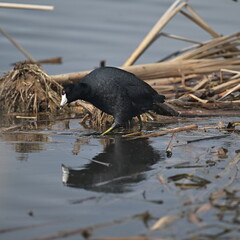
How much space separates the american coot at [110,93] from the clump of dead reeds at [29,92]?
3.11ft

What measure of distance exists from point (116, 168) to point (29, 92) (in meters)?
2.64

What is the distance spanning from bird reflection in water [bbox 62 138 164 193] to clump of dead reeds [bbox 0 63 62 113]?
158cm

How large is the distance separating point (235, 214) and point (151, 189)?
696mm

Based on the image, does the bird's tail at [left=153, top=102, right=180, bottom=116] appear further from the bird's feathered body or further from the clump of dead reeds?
the clump of dead reeds

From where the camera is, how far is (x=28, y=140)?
20.3ft

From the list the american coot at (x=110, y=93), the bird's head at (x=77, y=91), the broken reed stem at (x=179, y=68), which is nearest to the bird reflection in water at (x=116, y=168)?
the american coot at (x=110, y=93)

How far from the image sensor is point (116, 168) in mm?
5207

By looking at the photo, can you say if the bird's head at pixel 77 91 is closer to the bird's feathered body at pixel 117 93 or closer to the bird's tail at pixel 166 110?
the bird's feathered body at pixel 117 93

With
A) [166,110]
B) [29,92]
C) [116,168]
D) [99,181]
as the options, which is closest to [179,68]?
[166,110]

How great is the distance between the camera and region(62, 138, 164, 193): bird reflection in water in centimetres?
471

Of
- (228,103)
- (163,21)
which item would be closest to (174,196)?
(228,103)

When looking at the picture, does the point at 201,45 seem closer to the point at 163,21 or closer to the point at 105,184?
the point at 163,21

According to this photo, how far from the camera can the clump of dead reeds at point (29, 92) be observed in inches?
300

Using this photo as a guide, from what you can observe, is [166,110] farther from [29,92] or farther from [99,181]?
[99,181]
